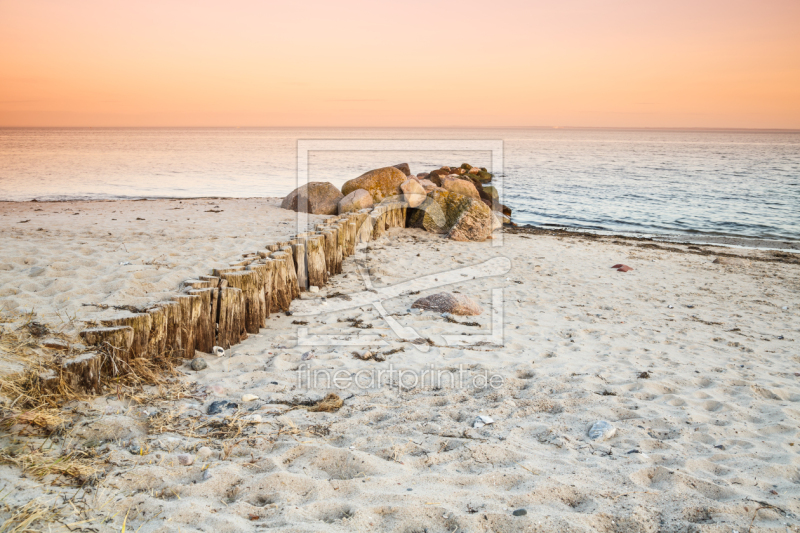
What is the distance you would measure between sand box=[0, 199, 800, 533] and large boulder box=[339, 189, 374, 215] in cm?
380

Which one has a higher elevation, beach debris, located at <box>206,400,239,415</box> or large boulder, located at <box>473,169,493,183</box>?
large boulder, located at <box>473,169,493,183</box>

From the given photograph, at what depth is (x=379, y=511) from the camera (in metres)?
2.23

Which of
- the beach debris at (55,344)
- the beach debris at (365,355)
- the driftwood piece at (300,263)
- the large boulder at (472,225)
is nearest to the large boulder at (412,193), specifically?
the large boulder at (472,225)

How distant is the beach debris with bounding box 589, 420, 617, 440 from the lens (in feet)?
9.71

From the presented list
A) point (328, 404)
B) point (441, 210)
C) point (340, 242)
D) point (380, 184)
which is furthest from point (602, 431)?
point (380, 184)

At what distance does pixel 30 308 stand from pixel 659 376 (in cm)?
541

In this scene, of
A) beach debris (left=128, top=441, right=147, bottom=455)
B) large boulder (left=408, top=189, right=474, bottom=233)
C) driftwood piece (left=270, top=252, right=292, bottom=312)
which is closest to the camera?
beach debris (left=128, top=441, right=147, bottom=455)

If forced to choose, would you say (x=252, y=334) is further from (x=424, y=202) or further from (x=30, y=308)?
(x=424, y=202)

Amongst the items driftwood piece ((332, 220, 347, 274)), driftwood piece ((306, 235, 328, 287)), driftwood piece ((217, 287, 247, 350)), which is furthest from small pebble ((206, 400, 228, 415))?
driftwood piece ((332, 220, 347, 274))

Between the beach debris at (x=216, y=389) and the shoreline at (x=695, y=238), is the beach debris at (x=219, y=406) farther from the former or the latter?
the shoreline at (x=695, y=238)

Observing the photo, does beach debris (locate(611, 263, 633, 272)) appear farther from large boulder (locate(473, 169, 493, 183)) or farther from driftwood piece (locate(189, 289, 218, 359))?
large boulder (locate(473, 169, 493, 183))

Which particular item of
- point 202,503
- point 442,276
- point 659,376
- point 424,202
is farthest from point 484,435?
point 424,202

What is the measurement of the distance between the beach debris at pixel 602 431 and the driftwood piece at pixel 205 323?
10.6ft

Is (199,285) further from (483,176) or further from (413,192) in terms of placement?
(483,176)
